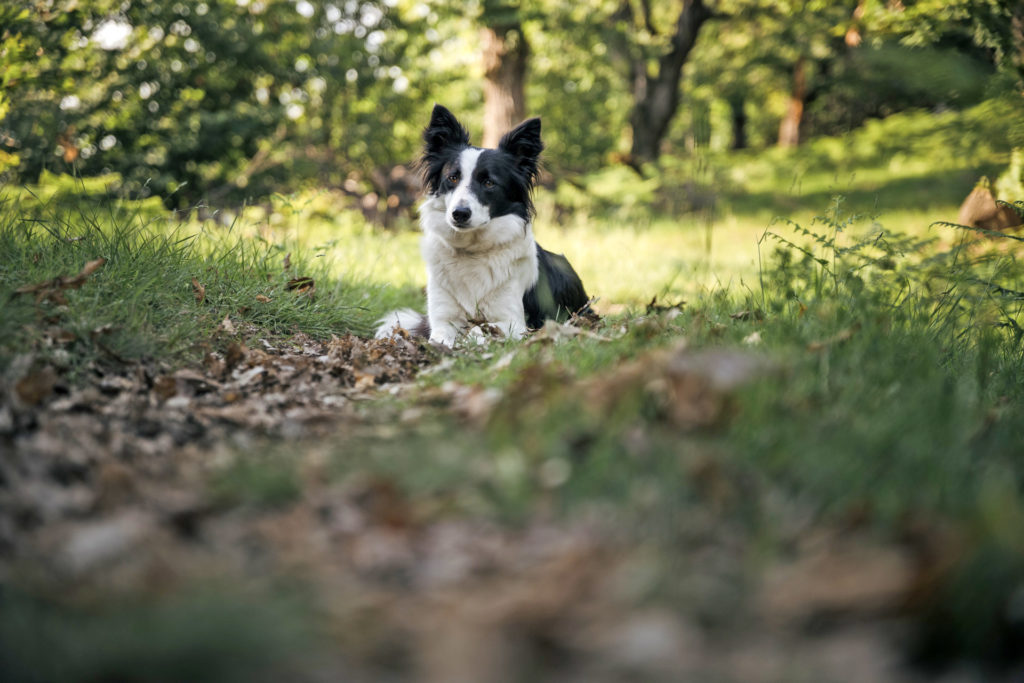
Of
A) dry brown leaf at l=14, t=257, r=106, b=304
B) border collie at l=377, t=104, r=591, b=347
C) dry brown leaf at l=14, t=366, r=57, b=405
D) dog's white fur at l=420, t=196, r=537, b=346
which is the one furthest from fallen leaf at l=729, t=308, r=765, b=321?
dry brown leaf at l=14, t=257, r=106, b=304

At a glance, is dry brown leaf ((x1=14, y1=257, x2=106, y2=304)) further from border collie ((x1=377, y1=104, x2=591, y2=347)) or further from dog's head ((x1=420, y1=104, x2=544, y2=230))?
dog's head ((x1=420, y1=104, x2=544, y2=230))

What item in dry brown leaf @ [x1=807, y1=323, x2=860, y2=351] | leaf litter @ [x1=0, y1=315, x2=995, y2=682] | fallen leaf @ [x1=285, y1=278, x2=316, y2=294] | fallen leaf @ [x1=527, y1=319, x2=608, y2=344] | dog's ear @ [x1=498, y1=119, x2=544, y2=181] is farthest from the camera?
dog's ear @ [x1=498, y1=119, x2=544, y2=181]

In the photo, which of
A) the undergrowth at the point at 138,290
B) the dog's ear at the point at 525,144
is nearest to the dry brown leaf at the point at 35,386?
the undergrowth at the point at 138,290

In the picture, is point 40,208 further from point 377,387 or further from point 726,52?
point 726,52

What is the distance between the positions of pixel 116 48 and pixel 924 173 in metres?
14.8

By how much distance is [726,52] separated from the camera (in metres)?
19.3

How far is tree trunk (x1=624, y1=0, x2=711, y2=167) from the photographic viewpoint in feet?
47.7

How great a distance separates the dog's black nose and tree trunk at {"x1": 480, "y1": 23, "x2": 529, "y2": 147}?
6.82 m

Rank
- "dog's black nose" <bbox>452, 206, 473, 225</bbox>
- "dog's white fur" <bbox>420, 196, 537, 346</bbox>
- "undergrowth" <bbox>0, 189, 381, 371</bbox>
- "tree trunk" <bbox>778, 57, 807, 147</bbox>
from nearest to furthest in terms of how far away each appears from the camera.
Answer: "undergrowth" <bbox>0, 189, 381, 371</bbox> < "dog's black nose" <bbox>452, 206, 473, 225</bbox> < "dog's white fur" <bbox>420, 196, 537, 346</bbox> < "tree trunk" <bbox>778, 57, 807, 147</bbox>

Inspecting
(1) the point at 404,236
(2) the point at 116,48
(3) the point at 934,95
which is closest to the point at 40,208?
(3) the point at 934,95

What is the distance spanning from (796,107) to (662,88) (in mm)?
9417

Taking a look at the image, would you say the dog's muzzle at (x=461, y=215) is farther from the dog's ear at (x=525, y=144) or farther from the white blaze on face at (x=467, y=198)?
the dog's ear at (x=525, y=144)

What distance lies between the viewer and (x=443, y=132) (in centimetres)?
524

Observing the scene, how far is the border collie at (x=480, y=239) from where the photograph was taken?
4.88 meters
